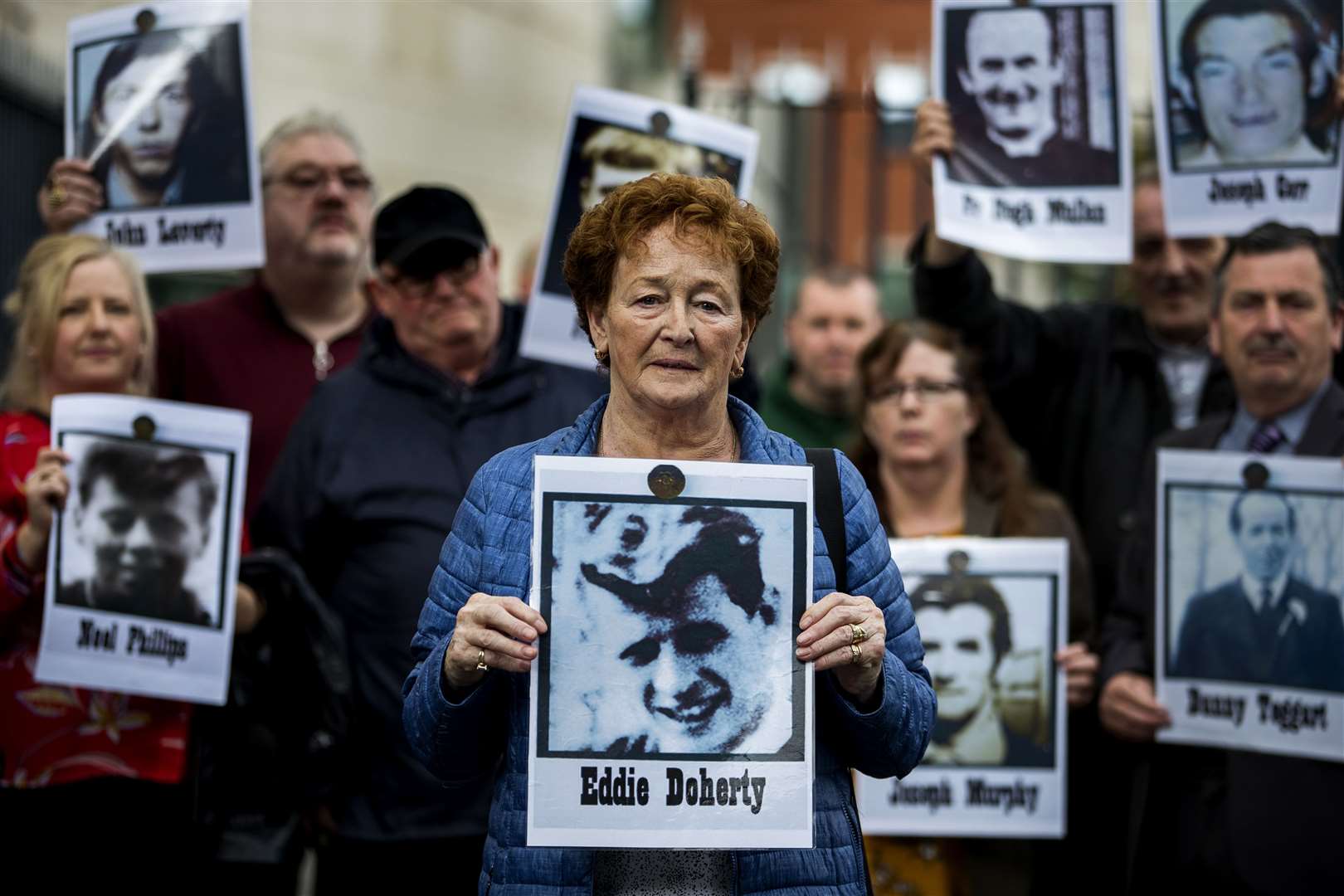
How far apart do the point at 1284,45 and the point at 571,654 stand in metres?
3.29

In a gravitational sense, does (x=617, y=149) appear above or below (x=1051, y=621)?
above

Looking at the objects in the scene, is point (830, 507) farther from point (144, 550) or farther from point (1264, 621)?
point (144, 550)

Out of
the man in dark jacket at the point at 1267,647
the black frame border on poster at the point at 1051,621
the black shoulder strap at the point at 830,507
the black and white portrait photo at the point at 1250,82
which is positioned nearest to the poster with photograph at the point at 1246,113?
the black and white portrait photo at the point at 1250,82

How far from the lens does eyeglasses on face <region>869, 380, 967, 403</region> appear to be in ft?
17.5

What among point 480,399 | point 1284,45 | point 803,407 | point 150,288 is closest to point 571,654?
point 480,399

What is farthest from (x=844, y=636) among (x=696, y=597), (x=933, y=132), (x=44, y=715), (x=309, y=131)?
(x=309, y=131)

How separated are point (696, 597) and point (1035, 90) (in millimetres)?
2875

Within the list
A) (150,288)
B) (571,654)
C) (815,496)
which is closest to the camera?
(571,654)

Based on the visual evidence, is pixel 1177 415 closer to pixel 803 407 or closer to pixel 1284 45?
pixel 1284 45

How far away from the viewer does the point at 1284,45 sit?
5.15 metres

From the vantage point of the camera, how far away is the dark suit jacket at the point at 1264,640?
175 inches

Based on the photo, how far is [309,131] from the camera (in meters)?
5.79

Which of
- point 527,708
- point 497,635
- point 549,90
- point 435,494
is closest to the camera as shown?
point 497,635

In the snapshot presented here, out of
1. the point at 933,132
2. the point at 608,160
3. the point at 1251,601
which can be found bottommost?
the point at 1251,601
